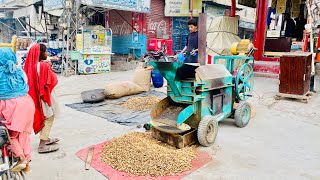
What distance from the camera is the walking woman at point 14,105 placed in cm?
→ 254

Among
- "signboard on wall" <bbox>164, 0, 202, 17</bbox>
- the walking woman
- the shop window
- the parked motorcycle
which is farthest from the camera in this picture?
"signboard on wall" <bbox>164, 0, 202, 17</bbox>

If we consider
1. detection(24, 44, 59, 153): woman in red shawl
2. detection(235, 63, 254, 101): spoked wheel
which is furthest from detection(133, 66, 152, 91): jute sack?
detection(24, 44, 59, 153): woman in red shawl

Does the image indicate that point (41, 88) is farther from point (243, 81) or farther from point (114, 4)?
point (114, 4)

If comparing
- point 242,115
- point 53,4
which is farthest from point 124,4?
point 242,115

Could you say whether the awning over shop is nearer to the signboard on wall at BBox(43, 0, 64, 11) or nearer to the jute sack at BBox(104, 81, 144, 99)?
the signboard on wall at BBox(43, 0, 64, 11)

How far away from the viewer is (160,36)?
1550 cm

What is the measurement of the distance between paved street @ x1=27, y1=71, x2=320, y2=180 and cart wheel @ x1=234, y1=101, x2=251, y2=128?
136mm

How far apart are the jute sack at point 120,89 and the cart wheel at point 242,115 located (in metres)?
3.37

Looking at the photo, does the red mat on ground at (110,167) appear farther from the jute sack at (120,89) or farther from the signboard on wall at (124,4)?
the signboard on wall at (124,4)

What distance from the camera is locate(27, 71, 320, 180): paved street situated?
3.45m

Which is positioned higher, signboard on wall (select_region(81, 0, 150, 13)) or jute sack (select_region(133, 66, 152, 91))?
signboard on wall (select_region(81, 0, 150, 13))

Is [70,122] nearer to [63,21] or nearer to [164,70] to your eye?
[164,70]

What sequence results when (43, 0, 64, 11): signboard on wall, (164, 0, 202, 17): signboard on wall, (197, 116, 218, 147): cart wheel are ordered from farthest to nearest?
1. (164, 0, 202, 17): signboard on wall
2. (43, 0, 64, 11): signboard on wall
3. (197, 116, 218, 147): cart wheel

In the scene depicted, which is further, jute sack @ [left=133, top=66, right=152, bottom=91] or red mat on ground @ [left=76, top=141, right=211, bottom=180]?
jute sack @ [left=133, top=66, right=152, bottom=91]
